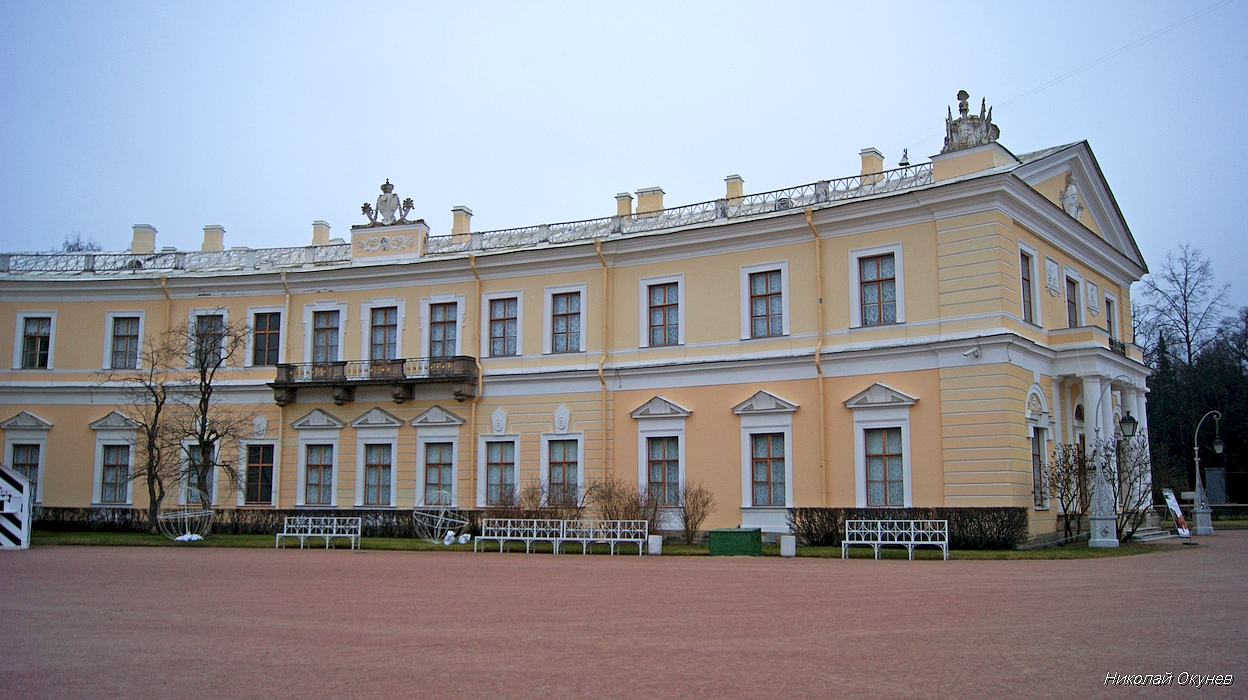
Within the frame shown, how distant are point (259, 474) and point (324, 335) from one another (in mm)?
4607

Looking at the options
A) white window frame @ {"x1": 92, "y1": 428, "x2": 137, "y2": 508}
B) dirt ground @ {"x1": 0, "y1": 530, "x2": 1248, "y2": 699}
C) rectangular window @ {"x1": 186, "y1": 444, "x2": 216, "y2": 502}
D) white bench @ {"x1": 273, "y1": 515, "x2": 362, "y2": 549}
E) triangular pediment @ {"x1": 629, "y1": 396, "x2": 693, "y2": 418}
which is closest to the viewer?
dirt ground @ {"x1": 0, "y1": 530, "x2": 1248, "y2": 699}

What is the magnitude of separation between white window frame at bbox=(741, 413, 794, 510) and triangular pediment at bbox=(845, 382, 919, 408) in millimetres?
1754

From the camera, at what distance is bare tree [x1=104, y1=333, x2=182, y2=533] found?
29484mm

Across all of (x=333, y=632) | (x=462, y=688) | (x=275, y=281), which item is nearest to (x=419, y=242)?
(x=275, y=281)

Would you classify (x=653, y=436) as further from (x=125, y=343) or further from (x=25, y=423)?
(x=25, y=423)

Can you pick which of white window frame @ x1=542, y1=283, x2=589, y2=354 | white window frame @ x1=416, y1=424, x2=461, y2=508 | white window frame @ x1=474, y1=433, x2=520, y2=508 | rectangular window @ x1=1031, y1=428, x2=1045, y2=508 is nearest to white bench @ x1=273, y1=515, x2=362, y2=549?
white window frame @ x1=416, y1=424, x2=461, y2=508

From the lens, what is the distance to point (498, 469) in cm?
2792

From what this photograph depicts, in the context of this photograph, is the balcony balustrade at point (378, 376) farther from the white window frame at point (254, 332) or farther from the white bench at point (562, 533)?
the white bench at point (562, 533)

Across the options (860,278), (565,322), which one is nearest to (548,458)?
(565,322)

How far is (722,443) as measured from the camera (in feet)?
82.5

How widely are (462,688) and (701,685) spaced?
1583 mm

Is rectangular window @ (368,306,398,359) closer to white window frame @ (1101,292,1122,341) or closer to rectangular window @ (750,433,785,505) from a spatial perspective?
rectangular window @ (750,433,785,505)

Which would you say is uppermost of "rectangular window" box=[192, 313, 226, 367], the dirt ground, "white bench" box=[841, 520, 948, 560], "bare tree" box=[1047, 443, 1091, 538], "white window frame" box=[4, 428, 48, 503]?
"rectangular window" box=[192, 313, 226, 367]

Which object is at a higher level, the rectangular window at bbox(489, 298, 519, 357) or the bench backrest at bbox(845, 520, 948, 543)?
the rectangular window at bbox(489, 298, 519, 357)
